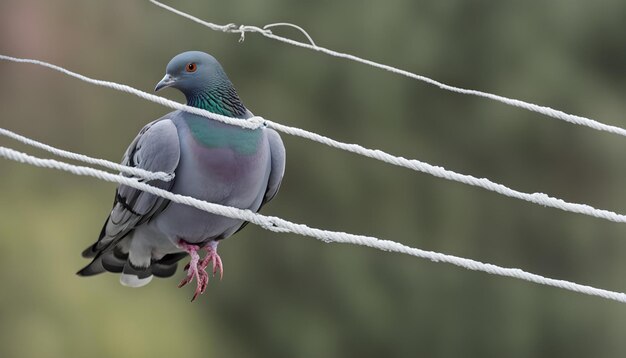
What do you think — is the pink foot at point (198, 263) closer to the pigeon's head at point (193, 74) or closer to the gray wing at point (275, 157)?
the gray wing at point (275, 157)

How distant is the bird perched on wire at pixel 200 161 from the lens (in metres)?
1.96

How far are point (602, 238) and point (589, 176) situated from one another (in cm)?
30

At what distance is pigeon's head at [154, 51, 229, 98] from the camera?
2.00 meters

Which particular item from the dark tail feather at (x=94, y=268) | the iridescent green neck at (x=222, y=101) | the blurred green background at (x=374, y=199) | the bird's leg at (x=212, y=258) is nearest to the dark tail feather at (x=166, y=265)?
the dark tail feather at (x=94, y=268)

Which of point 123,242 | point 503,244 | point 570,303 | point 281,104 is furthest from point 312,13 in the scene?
point 123,242

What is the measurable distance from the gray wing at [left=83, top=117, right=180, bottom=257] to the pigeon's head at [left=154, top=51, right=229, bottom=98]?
3.3 inches

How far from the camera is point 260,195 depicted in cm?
208

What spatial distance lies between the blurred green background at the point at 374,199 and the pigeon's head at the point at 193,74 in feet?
9.23

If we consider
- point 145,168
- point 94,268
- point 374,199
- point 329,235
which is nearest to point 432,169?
point 329,235

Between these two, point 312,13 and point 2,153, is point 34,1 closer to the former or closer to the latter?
point 312,13

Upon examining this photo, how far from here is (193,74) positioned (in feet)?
A: 6.57

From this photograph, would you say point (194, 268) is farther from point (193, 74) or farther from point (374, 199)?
point (374, 199)

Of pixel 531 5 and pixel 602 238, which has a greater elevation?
pixel 531 5

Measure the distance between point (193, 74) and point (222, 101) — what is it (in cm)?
8
